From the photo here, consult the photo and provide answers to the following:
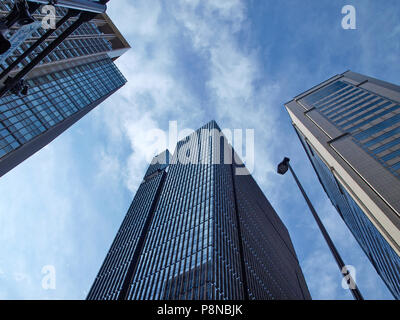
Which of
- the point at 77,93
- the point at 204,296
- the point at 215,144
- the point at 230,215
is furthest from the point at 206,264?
the point at 215,144

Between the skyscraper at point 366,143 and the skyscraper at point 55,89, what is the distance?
4800 centimetres

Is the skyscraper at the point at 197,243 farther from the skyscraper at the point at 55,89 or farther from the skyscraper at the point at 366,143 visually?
the skyscraper at the point at 55,89

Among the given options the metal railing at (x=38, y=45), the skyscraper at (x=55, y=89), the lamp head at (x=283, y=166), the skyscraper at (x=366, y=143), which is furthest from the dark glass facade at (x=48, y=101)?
the skyscraper at (x=366, y=143)

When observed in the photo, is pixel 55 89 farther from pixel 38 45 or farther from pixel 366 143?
pixel 366 143

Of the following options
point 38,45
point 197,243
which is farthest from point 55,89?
point 38,45

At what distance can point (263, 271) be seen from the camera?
9512 cm

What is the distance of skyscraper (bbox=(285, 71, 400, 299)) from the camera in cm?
3186

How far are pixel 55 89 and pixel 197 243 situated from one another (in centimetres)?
5861

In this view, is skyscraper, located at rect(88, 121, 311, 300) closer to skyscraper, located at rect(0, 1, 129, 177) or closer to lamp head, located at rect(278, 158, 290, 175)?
skyscraper, located at rect(0, 1, 129, 177)

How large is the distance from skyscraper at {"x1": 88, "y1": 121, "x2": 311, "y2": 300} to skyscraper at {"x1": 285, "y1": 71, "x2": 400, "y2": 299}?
36.2 metres

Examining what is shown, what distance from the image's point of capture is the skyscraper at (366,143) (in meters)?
31.9

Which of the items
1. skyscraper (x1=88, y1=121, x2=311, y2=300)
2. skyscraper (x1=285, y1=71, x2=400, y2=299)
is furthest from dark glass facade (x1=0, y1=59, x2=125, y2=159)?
skyscraper (x1=285, y1=71, x2=400, y2=299)

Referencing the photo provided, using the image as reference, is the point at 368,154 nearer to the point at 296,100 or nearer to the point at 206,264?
the point at 296,100

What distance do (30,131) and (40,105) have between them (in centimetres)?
951
